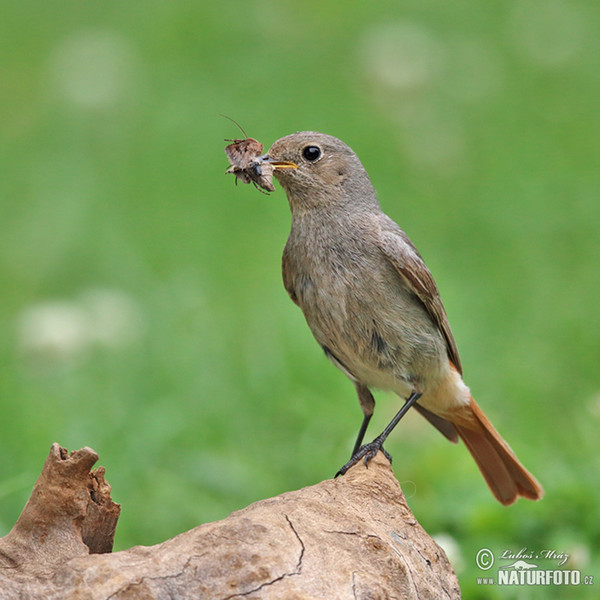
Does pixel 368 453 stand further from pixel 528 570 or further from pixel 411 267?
pixel 528 570

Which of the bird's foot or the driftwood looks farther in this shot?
the bird's foot

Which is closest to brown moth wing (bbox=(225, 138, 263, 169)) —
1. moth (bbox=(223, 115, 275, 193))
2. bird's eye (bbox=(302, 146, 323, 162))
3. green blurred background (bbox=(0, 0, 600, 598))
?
moth (bbox=(223, 115, 275, 193))

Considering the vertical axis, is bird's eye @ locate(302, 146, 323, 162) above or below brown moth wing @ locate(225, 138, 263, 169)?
above

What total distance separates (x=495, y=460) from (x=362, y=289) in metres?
1.12

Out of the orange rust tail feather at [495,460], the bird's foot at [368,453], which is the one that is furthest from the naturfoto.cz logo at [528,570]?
the bird's foot at [368,453]

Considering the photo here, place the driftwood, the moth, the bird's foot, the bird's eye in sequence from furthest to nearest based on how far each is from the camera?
the bird's eye < the moth < the bird's foot < the driftwood

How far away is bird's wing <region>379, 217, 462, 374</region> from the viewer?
4598 millimetres

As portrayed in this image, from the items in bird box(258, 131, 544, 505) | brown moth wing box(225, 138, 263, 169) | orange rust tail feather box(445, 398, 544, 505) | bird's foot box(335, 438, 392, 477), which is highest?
brown moth wing box(225, 138, 263, 169)

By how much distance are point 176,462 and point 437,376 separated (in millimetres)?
1586

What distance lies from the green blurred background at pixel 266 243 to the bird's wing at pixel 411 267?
1.03 metres

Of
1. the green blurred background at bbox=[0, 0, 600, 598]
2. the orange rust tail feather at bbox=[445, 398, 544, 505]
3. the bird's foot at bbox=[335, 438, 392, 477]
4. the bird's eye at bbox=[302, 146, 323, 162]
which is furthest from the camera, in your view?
the green blurred background at bbox=[0, 0, 600, 598]

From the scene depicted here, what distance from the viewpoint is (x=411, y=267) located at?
4.61 metres

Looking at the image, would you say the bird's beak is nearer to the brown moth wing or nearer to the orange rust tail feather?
the brown moth wing

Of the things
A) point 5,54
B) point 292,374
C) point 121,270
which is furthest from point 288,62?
point 292,374
